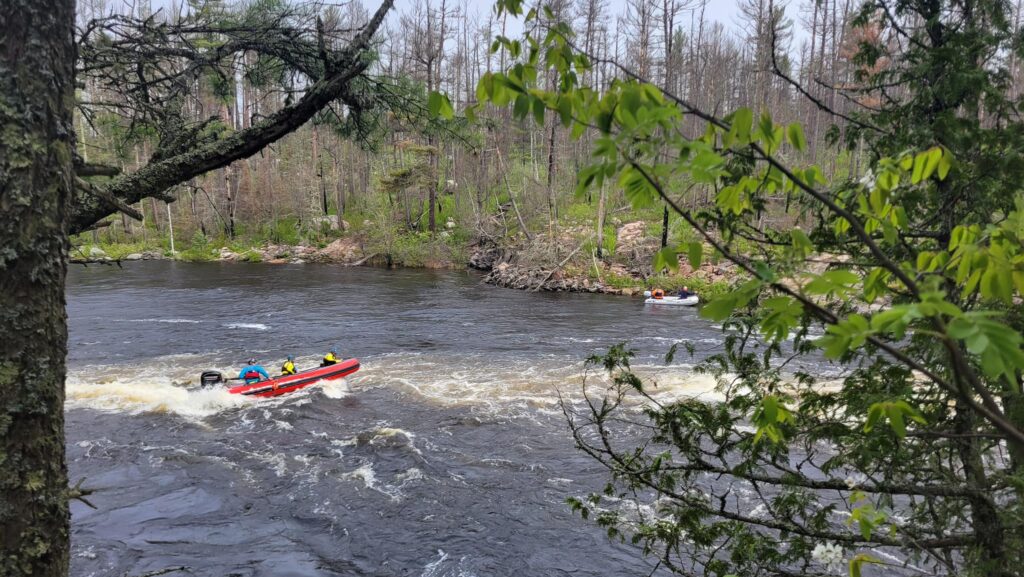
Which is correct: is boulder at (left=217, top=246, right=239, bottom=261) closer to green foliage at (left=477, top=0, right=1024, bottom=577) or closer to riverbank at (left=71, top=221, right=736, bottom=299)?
riverbank at (left=71, top=221, right=736, bottom=299)

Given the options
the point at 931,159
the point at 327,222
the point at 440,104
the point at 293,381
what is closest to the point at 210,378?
the point at 293,381

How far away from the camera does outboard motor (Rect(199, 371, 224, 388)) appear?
11102 mm

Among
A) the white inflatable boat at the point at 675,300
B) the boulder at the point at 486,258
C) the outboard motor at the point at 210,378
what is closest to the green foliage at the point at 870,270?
the outboard motor at the point at 210,378

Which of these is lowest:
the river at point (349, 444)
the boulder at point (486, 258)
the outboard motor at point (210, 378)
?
the river at point (349, 444)

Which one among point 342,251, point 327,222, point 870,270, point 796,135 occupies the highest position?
point 327,222

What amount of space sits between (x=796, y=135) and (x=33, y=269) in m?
2.39

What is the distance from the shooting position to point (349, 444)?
30.7 feet

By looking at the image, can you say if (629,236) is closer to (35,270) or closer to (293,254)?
(293,254)

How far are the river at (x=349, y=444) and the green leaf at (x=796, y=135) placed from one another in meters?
5.92

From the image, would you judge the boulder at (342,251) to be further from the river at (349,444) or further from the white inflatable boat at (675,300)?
the white inflatable boat at (675,300)

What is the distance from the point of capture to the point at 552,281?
24.5m

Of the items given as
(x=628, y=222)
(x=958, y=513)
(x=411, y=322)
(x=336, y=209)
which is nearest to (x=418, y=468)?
(x=958, y=513)

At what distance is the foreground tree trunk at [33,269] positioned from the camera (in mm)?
1941

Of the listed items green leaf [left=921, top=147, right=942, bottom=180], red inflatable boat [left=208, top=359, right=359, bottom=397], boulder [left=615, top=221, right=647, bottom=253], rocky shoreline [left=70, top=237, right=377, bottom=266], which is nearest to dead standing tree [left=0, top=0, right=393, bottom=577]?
green leaf [left=921, top=147, right=942, bottom=180]
